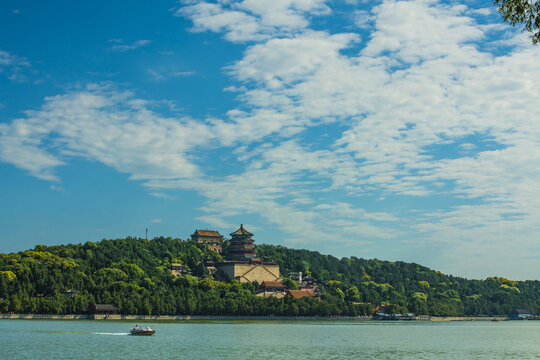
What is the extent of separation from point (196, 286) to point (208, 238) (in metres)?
48.7

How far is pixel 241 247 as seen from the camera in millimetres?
142750

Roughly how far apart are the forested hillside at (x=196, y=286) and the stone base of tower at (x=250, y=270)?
15.2 ft

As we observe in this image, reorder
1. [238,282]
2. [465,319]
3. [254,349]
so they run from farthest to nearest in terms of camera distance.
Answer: [465,319]
[238,282]
[254,349]

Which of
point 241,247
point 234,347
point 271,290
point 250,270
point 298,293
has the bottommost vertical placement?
point 234,347

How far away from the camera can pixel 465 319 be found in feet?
487

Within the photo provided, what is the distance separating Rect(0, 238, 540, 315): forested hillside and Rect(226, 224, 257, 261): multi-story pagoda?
15.8 feet

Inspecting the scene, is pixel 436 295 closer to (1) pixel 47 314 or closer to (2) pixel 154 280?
(2) pixel 154 280

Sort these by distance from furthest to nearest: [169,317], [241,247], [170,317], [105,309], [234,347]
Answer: [241,247] → [170,317] → [169,317] → [105,309] → [234,347]

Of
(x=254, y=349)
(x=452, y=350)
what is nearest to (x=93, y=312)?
(x=254, y=349)

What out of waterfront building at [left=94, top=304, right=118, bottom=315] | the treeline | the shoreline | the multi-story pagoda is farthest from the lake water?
the multi-story pagoda

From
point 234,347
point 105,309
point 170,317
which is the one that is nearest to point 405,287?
point 170,317

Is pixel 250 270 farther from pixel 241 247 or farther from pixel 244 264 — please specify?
pixel 241 247

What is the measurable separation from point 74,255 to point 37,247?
11.0 m

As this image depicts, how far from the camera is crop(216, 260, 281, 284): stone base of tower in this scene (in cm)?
13225
